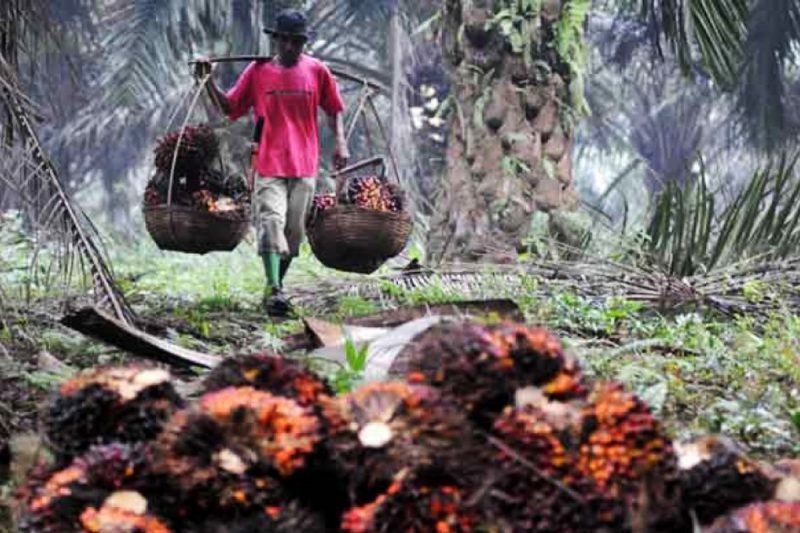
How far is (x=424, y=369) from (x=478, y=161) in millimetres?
6101

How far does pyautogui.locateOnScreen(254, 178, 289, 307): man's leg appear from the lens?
6.54 m

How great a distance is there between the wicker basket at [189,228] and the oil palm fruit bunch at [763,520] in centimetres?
444

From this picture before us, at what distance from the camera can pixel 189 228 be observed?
19.6ft

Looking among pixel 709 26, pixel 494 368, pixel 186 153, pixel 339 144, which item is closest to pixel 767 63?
pixel 709 26

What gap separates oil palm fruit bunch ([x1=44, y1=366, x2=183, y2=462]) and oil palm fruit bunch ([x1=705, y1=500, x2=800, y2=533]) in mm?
952

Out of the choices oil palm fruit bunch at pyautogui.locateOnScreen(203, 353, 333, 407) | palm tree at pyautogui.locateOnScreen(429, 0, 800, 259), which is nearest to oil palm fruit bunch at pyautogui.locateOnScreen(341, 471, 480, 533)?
oil palm fruit bunch at pyautogui.locateOnScreen(203, 353, 333, 407)

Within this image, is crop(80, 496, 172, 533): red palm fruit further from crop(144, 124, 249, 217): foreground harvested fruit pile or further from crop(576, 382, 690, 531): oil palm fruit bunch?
crop(144, 124, 249, 217): foreground harvested fruit pile

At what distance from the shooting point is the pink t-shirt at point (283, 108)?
21.5ft

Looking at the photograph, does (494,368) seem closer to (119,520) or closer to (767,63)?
(119,520)

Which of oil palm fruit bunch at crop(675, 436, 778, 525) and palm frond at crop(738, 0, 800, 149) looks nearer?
oil palm fruit bunch at crop(675, 436, 778, 525)

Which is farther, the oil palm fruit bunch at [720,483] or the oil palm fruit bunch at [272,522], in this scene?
the oil palm fruit bunch at [720,483]

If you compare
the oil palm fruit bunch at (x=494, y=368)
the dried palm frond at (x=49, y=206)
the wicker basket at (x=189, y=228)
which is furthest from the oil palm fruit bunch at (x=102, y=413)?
the wicker basket at (x=189, y=228)

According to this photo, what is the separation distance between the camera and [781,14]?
46.0 ft

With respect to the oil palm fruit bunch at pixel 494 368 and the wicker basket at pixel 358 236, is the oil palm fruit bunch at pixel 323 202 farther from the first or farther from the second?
the oil palm fruit bunch at pixel 494 368
